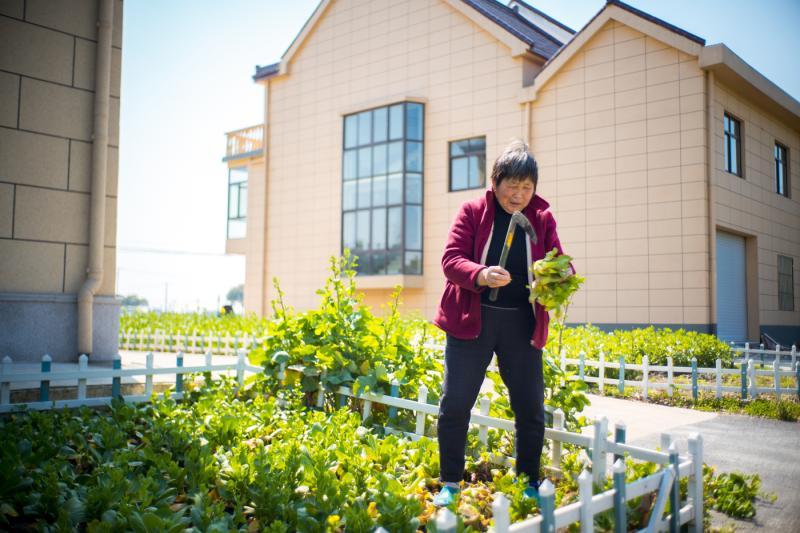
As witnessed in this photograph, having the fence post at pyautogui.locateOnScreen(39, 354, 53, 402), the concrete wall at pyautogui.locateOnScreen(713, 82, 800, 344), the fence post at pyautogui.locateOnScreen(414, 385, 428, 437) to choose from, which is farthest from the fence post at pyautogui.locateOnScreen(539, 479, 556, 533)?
the concrete wall at pyautogui.locateOnScreen(713, 82, 800, 344)

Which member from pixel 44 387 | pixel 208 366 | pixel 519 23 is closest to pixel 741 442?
pixel 208 366

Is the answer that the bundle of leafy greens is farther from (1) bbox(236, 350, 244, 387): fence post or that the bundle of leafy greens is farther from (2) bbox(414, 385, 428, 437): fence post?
(1) bbox(236, 350, 244, 387): fence post

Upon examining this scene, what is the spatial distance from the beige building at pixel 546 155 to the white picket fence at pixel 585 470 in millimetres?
11598

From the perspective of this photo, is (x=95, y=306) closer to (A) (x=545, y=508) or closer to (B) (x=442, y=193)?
(A) (x=545, y=508)

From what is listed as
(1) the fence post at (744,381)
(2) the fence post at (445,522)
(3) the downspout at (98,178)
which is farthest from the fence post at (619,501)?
(3) the downspout at (98,178)

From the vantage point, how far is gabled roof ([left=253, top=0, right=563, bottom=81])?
16766 mm

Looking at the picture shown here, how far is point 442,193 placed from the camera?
18.2m

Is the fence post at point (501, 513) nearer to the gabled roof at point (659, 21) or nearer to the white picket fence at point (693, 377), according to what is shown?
the white picket fence at point (693, 377)

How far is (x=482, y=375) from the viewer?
336cm

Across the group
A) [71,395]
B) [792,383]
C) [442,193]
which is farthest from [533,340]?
[442,193]

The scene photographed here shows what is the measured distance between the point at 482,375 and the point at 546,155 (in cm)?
1373

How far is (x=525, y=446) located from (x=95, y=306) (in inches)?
237

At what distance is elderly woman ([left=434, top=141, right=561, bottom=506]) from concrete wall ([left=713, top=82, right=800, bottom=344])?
12957mm

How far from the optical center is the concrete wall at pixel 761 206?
14.9 meters
